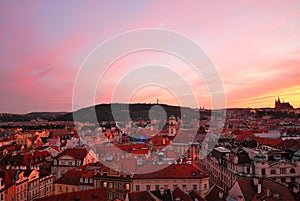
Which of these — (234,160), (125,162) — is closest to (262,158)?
(234,160)

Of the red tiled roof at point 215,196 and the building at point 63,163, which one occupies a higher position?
the building at point 63,163

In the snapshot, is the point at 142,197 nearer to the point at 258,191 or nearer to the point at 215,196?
the point at 215,196

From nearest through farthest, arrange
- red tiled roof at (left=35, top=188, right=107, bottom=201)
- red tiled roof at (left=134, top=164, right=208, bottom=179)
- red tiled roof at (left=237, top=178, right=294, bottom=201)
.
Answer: red tiled roof at (left=237, top=178, right=294, bottom=201)
red tiled roof at (left=35, top=188, right=107, bottom=201)
red tiled roof at (left=134, top=164, right=208, bottom=179)

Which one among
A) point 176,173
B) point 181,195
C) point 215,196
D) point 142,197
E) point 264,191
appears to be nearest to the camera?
point 264,191

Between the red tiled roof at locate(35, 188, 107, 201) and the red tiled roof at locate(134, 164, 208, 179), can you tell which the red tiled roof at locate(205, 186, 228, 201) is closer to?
the red tiled roof at locate(134, 164, 208, 179)

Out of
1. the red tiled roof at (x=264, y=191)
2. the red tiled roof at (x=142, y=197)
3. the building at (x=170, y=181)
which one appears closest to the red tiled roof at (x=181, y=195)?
the red tiled roof at (x=142, y=197)

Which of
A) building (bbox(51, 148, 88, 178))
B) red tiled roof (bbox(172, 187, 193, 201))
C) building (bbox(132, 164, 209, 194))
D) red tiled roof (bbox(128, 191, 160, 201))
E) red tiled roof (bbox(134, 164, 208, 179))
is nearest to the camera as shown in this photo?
red tiled roof (bbox(128, 191, 160, 201))

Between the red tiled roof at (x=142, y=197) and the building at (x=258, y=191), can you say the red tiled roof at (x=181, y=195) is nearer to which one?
the red tiled roof at (x=142, y=197)

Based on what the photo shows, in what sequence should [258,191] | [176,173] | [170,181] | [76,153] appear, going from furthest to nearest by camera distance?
[76,153]
[176,173]
[170,181]
[258,191]

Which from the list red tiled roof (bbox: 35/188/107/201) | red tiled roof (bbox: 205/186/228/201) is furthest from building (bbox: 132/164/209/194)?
red tiled roof (bbox: 35/188/107/201)

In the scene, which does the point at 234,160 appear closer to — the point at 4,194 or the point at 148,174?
the point at 148,174

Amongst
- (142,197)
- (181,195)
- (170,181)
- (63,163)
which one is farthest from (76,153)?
(181,195)

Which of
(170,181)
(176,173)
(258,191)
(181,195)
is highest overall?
(176,173)
